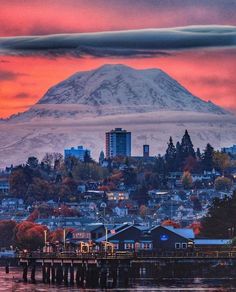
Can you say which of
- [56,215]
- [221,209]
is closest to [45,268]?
[221,209]

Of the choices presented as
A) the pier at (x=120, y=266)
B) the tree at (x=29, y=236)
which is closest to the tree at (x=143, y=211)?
the tree at (x=29, y=236)

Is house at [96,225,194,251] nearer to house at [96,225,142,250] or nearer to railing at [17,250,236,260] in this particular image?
house at [96,225,142,250]

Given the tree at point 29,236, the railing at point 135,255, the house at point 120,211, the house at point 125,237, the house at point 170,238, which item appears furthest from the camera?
the house at point 120,211

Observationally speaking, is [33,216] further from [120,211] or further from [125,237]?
[125,237]

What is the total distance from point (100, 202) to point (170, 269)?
324ft

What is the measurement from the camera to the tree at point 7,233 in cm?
15188

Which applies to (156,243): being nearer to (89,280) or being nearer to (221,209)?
(221,209)

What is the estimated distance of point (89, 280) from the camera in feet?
296

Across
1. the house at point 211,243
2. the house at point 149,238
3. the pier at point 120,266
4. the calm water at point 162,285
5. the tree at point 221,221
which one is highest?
the tree at point 221,221

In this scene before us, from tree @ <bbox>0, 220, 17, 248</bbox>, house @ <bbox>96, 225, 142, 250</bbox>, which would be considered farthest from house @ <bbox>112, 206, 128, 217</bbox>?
house @ <bbox>96, 225, 142, 250</bbox>

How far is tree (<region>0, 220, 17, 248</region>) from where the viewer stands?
498 ft

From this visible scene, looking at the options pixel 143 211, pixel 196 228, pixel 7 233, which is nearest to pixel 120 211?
pixel 143 211

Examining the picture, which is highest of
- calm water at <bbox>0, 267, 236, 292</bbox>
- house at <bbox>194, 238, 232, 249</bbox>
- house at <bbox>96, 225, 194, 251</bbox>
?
house at <bbox>96, 225, 194, 251</bbox>

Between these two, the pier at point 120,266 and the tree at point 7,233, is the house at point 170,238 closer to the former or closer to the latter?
the pier at point 120,266
